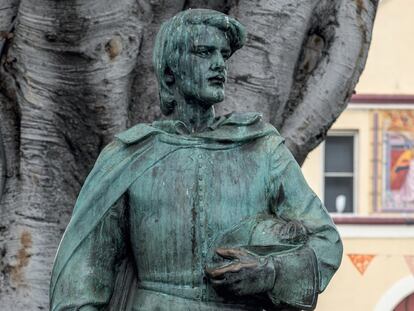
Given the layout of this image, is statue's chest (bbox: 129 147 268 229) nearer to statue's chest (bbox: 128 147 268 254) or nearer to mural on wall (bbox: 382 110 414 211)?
statue's chest (bbox: 128 147 268 254)

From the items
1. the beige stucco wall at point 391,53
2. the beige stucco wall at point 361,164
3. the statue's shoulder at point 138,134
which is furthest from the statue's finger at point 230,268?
the beige stucco wall at point 391,53

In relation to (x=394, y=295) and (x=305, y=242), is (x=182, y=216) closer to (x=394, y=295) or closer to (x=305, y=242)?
(x=305, y=242)

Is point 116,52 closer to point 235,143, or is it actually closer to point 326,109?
point 326,109

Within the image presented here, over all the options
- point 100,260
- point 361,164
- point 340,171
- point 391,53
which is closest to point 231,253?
point 100,260

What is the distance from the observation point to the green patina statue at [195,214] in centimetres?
793

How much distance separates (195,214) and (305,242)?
0.35 m

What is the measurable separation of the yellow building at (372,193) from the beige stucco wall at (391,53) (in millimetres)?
75

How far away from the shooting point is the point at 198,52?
8.14 metres

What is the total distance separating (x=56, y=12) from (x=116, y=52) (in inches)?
14.6

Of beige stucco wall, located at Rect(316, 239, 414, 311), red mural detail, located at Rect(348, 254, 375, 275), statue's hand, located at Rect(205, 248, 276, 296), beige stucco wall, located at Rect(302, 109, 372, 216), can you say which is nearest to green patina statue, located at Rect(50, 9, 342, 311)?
statue's hand, located at Rect(205, 248, 276, 296)

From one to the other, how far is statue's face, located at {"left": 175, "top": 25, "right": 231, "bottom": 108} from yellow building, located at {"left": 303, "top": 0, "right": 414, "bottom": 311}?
2728 cm

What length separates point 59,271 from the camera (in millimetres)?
8156

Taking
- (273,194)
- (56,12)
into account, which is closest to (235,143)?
(273,194)

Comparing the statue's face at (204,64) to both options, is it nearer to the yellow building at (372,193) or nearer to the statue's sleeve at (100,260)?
the statue's sleeve at (100,260)
